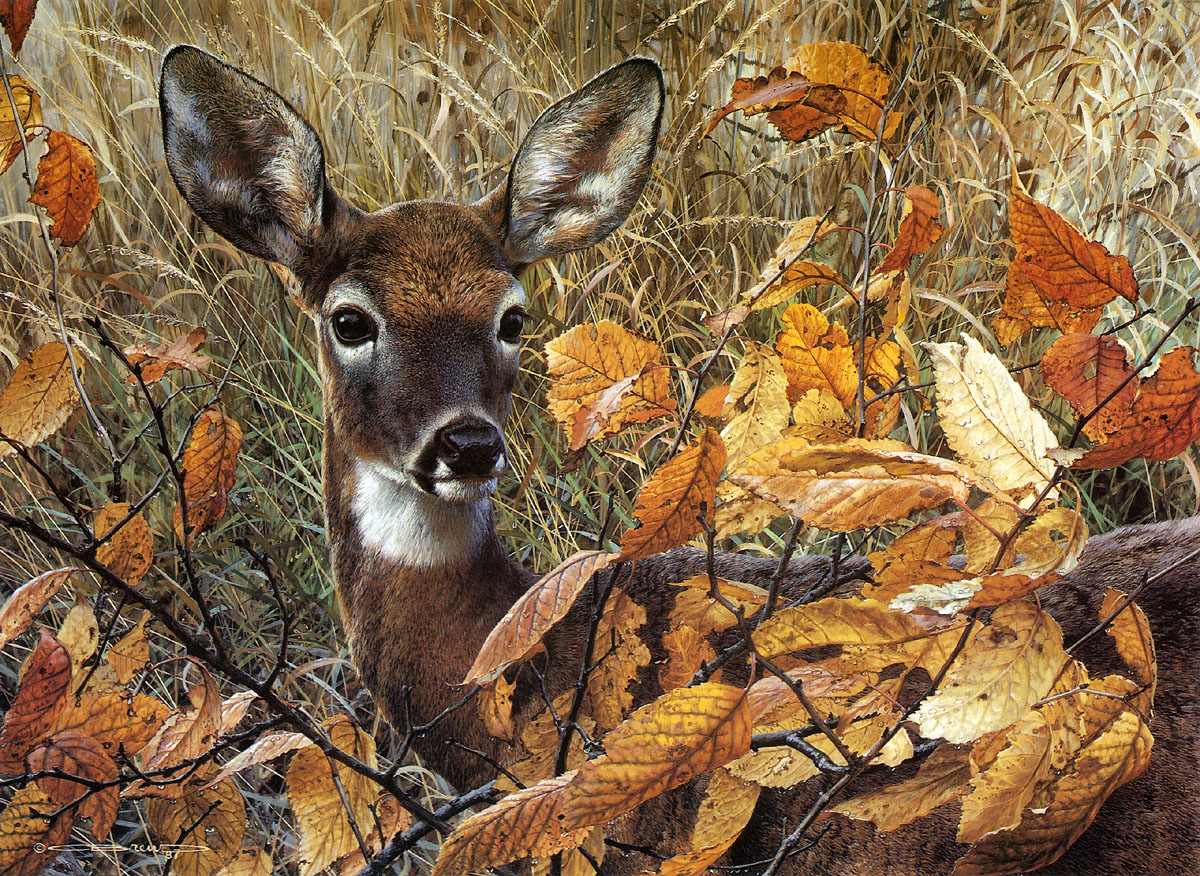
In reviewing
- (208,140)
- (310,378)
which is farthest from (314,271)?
(310,378)

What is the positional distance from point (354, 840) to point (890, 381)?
0.87 meters

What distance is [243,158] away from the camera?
5.78 ft

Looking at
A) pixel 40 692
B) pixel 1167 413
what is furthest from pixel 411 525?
pixel 1167 413

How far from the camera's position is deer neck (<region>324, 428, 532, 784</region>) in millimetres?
1781

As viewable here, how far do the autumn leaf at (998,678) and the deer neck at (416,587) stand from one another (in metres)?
1.11

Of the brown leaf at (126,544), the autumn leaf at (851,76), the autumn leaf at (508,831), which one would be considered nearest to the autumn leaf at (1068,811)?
the autumn leaf at (508,831)

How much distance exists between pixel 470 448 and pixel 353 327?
0.34 m

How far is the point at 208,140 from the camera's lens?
1707 mm

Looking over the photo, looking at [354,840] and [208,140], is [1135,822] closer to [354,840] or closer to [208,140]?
[354,840]

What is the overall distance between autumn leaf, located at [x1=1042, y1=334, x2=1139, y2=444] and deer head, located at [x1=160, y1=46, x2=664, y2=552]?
0.88 meters

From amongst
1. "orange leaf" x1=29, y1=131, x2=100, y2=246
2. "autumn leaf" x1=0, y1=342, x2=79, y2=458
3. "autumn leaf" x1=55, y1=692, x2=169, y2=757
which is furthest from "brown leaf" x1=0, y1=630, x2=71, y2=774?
"orange leaf" x1=29, y1=131, x2=100, y2=246

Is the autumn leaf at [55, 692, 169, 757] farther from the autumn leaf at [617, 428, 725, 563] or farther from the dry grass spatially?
the dry grass

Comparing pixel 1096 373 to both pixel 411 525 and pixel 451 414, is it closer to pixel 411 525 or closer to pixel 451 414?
pixel 451 414

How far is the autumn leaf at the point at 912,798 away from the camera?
2.94 ft
